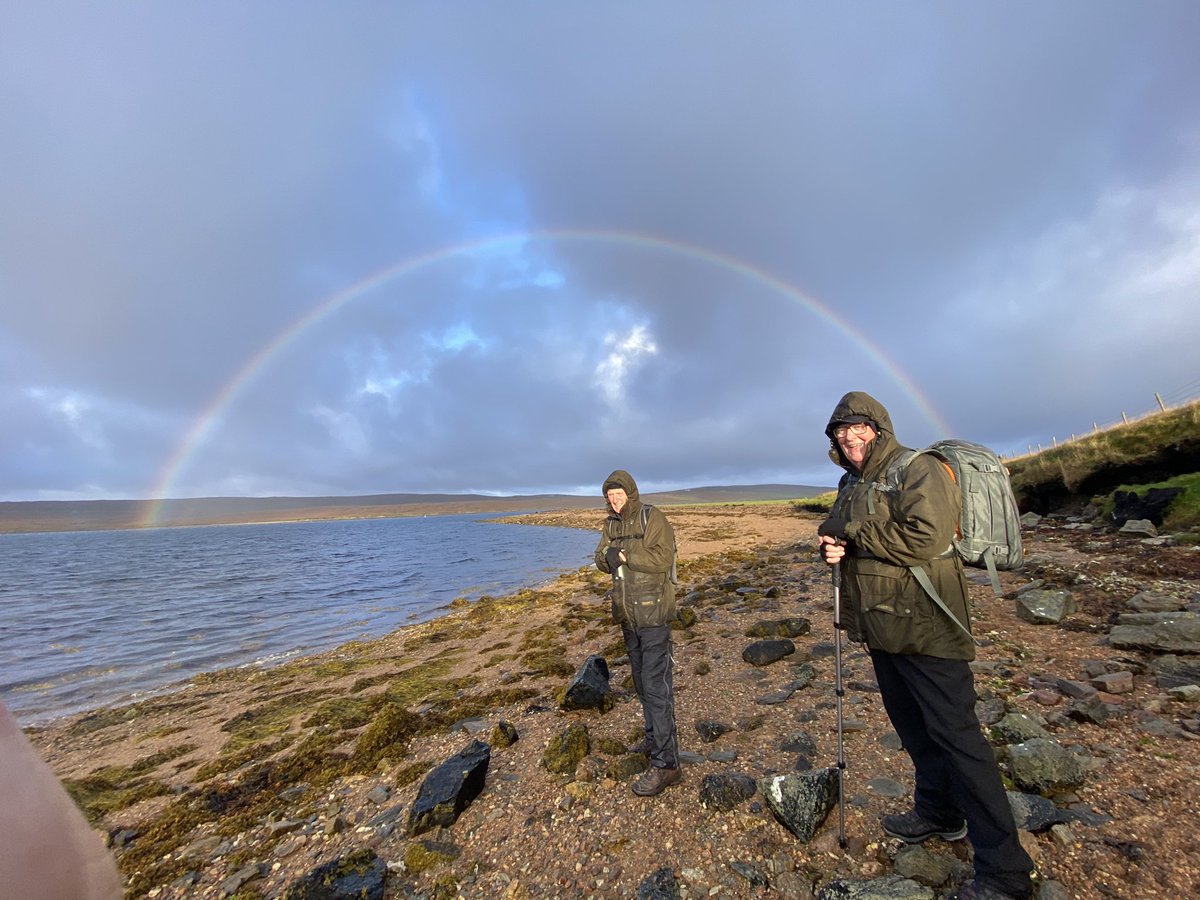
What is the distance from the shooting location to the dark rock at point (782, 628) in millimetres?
11143

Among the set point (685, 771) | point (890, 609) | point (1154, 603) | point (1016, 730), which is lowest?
point (685, 771)

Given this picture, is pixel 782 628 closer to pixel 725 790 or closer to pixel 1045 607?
pixel 1045 607

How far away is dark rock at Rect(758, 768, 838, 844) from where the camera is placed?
192 inches

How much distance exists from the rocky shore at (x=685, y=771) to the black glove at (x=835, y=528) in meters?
2.50

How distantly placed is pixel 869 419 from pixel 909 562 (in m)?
1.25

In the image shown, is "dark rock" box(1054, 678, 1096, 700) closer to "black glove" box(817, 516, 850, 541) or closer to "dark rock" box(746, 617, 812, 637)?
"dark rock" box(746, 617, 812, 637)

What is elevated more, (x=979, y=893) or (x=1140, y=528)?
(x=1140, y=528)

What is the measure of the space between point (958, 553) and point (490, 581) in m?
28.9

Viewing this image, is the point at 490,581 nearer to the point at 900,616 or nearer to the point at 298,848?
the point at 298,848

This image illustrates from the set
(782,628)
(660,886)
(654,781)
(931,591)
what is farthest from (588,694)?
(931,591)

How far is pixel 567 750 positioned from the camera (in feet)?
22.5

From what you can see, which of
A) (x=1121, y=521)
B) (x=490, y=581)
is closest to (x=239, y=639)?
(x=490, y=581)

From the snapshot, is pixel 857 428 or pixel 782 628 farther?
pixel 782 628

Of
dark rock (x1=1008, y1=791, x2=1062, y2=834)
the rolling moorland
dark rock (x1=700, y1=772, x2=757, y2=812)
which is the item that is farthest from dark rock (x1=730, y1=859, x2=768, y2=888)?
dark rock (x1=1008, y1=791, x2=1062, y2=834)
